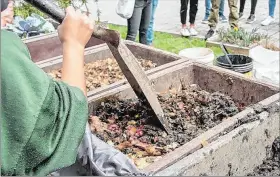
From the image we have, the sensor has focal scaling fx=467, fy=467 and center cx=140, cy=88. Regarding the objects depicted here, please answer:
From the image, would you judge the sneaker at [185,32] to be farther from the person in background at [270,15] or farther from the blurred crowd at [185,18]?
the person in background at [270,15]

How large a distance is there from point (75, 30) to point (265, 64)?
4.27 metres

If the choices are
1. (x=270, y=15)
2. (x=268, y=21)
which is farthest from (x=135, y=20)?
(x=270, y=15)

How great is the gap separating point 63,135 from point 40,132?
88 mm

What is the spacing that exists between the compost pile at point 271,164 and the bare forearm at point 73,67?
174 centimetres

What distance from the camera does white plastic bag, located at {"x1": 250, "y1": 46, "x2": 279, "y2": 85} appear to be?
5207 mm

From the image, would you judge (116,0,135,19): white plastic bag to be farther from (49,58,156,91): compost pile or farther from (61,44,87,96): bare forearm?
(61,44,87,96): bare forearm

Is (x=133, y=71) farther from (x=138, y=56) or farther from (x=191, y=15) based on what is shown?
(x=191, y=15)

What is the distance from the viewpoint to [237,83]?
12.5 ft

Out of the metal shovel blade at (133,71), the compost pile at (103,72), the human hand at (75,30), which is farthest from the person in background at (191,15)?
the human hand at (75,30)

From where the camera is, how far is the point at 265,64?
564cm

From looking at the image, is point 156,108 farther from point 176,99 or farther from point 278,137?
point 278,137

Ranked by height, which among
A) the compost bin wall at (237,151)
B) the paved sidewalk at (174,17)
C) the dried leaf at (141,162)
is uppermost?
the compost bin wall at (237,151)

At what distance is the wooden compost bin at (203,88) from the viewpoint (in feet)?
8.47

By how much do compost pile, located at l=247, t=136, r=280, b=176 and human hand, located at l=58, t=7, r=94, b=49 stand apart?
1.71m
